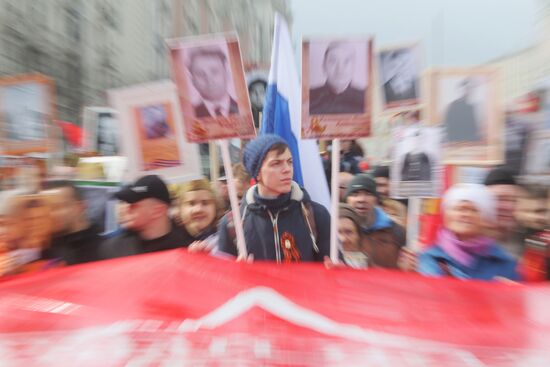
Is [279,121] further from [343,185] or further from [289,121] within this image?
[343,185]

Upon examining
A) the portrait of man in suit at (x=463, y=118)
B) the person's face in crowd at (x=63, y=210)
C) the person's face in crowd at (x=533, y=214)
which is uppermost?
the portrait of man in suit at (x=463, y=118)

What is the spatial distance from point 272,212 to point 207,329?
0.99 metres

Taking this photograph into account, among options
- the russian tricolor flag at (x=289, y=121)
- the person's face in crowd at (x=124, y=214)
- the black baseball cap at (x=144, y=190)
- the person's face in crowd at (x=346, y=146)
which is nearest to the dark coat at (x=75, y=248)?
the person's face in crowd at (x=124, y=214)

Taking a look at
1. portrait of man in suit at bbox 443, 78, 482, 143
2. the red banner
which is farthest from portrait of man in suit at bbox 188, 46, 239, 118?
portrait of man in suit at bbox 443, 78, 482, 143

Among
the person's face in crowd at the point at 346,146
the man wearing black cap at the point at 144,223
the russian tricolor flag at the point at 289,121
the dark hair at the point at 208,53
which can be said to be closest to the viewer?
the dark hair at the point at 208,53

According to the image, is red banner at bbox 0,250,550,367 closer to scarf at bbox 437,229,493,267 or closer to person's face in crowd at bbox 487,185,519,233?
scarf at bbox 437,229,493,267

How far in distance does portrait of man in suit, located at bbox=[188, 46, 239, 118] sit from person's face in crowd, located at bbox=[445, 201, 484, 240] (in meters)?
1.18

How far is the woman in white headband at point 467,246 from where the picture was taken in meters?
2.39

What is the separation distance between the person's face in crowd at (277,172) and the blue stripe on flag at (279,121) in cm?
63

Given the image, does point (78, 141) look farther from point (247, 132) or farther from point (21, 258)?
point (247, 132)

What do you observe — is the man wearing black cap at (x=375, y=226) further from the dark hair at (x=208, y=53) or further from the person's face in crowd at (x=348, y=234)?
the dark hair at (x=208, y=53)

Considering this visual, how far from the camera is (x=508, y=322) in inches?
69.2

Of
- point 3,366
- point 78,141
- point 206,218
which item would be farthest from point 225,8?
point 3,366

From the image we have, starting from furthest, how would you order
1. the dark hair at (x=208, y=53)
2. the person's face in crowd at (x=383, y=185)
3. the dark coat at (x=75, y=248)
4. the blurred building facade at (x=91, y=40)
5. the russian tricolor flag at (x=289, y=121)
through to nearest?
the blurred building facade at (x=91, y=40)
the person's face in crowd at (x=383, y=185)
the russian tricolor flag at (x=289, y=121)
the dark coat at (x=75, y=248)
the dark hair at (x=208, y=53)
